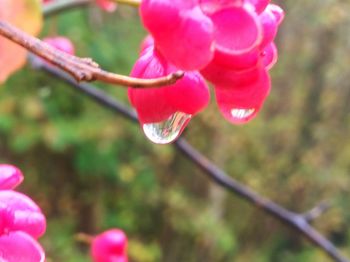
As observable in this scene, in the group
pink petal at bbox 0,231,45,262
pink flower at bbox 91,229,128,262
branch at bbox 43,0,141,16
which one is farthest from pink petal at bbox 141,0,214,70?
branch at bbox 43,0,141,16

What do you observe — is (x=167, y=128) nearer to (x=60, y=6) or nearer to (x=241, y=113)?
(x=241, y=113)

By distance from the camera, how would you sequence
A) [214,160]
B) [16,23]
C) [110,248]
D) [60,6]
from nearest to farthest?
[16,23], [110,248], [60,6], [214,160]

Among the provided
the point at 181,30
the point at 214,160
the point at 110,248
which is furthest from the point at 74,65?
the point at 214,160

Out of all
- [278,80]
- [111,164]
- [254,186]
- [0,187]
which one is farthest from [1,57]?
[278,80]

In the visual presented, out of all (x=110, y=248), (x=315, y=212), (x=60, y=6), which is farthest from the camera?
(x=315, y=212)

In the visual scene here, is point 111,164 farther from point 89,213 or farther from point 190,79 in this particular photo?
point 190,79

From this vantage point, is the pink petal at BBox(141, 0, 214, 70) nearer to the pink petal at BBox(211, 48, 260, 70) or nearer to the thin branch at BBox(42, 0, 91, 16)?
the pink petal at BBox(211, 48, 260, 70)
